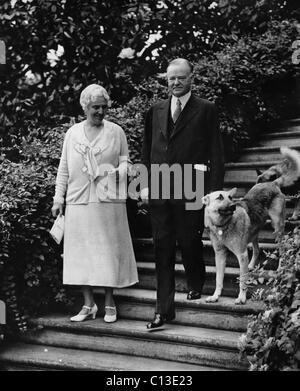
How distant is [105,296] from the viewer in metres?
6.11

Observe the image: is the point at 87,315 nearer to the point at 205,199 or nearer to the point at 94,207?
the point at 94,207

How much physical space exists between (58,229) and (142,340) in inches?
48.0

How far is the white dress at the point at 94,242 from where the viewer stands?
233 inches

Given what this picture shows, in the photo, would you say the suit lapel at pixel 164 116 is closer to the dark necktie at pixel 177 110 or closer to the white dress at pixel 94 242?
the dark necktie at pixel 177 110

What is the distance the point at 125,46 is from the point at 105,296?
198 inches

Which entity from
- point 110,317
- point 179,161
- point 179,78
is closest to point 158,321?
point 110,317

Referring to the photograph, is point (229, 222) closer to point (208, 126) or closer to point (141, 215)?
point (208, 126)

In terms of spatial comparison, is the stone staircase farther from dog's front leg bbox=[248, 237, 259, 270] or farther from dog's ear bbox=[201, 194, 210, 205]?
dog's ear bbox=[201, 194, 210, 205]

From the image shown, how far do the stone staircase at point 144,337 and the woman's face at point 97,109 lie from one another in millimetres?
1643

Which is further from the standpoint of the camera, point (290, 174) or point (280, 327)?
point (290, 174)

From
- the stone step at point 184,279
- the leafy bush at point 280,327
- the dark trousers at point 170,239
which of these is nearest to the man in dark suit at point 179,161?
the dark trousers at point 170,239

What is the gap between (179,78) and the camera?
214 inches

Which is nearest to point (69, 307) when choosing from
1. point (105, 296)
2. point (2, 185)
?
point (105, 296)

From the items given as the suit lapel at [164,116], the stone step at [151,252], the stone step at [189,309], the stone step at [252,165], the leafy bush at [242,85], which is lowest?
the stone step at [189,309]
